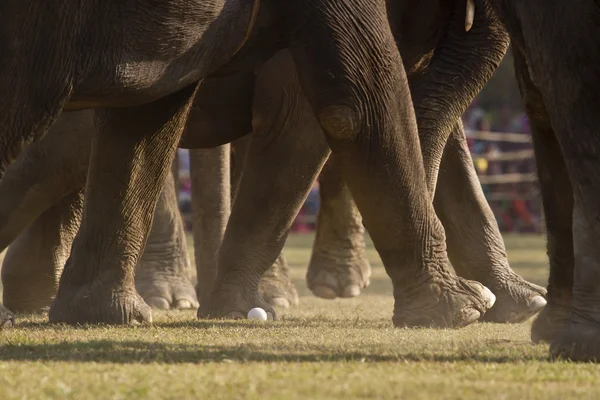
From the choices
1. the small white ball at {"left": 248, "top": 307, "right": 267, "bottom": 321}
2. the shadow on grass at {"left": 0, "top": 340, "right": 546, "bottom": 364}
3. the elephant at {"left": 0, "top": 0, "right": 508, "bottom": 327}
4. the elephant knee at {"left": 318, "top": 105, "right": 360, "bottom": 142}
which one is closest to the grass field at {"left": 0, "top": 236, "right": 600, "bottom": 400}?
the shadow on grass at {"left": 0, "top": 340, "right": 546, "bottom": 364}

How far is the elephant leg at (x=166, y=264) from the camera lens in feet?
22.7

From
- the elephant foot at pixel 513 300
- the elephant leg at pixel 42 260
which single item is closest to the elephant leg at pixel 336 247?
the elephant foot at pixel 513 300

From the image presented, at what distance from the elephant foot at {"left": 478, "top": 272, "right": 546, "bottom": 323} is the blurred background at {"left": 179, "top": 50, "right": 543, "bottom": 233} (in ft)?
36.2

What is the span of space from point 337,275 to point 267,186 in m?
2.22

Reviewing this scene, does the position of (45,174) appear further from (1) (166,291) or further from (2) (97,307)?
(1) (166,291)

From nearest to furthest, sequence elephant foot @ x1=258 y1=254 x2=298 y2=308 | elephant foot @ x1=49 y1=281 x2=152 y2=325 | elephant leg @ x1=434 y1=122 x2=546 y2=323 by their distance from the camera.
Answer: elephant foot @ x1=49 y1=281 x2=152 y2=325
elephant leg @ x1=434 y1=122 x2=546 y2=323
elephant foot @ x1=258 y1=254 x2=298 y2=308

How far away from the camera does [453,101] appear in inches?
219

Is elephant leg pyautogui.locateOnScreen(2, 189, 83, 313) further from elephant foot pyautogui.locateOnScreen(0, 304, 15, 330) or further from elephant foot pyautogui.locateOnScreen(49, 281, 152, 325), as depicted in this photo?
elephant foot pyautogui.locateOnScreen(0, 304, 15, 330)

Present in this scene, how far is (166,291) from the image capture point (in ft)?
22.7

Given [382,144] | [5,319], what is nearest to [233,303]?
[382,144]

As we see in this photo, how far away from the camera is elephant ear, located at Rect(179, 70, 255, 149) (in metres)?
5.51

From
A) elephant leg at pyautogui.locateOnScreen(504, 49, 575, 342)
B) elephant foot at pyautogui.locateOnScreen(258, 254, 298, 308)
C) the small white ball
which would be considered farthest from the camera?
elephant foot at pyautogui.locateOnScreen(258, 254, 298, 308)

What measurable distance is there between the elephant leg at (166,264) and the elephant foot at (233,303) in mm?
1314

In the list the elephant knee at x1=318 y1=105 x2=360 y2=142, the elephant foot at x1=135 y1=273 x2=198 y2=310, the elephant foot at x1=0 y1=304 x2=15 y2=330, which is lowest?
the elephant foot at x1=135 y1=273 x2=198 y2=310
